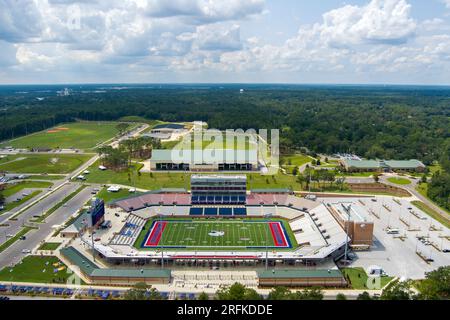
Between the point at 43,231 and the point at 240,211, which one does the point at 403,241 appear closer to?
the point at 240,211

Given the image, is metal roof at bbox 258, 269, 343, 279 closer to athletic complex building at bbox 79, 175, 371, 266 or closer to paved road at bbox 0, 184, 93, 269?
athletic complex building at bbox 79, 175, 371, 266

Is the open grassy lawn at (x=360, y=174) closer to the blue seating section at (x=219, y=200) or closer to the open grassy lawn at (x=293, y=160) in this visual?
the open grassy lawn at (x=293, y=160)

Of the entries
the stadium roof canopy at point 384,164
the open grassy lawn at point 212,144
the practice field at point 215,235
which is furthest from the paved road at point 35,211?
the stadium roof canopy at point 384,164

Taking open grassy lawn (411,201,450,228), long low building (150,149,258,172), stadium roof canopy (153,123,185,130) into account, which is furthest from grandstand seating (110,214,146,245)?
stadium roof canopy (153,123,185,130)

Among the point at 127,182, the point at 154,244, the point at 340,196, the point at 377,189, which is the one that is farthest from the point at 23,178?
the point at 377,189

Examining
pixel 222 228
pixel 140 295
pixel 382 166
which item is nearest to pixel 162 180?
pixel 222 228

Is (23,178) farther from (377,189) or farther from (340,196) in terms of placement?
(377,189)
